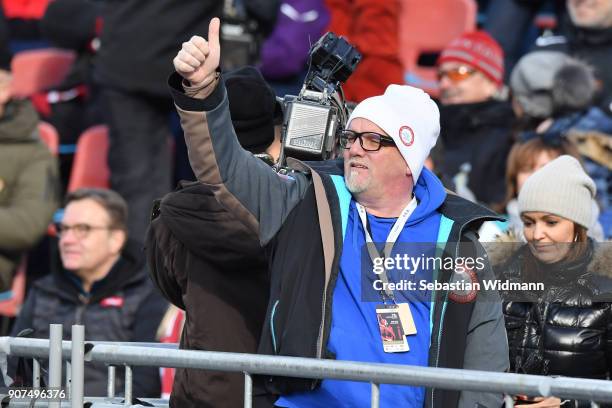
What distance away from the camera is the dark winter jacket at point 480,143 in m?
7.91

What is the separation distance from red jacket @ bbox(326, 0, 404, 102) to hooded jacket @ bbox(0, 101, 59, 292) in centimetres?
193

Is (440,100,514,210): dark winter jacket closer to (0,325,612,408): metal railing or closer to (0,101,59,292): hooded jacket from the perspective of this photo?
(0,101,59,292): hooded jacket

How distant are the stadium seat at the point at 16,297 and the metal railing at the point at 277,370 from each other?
361 centimetres

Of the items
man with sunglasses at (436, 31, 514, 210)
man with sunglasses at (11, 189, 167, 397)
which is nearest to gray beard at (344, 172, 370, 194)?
man with sunglasses at (11, 189, 167, 397)

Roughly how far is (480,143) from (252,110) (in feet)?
11.5

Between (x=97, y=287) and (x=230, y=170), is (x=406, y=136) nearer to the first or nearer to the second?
(x=230, y=170)

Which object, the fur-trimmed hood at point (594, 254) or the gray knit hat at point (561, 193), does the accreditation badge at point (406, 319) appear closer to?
the fur-trimmed hood at point (594, 254)

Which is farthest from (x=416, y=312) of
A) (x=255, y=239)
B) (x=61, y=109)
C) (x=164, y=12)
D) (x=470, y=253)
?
(x=61, y=109)

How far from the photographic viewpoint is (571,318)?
4.88 metres

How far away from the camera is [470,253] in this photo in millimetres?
4473


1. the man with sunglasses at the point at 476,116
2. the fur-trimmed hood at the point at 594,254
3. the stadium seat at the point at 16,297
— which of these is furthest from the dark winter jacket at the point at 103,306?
the fur-trimmed hood at the point at 594,254

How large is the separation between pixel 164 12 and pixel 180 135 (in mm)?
1099

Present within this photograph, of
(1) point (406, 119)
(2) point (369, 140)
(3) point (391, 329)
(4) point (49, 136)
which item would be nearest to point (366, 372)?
(3) point (391, 329)

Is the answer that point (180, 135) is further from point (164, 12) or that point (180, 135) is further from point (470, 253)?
point (470, 253)
